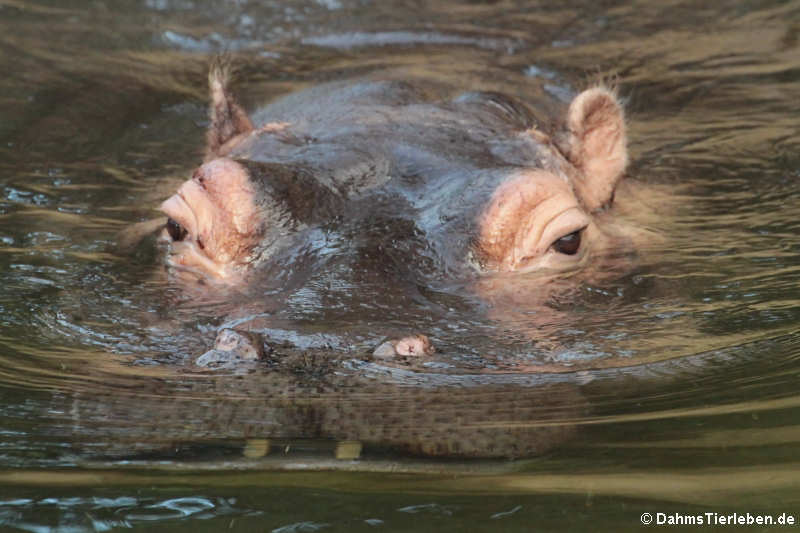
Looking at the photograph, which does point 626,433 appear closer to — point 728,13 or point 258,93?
point 258,93

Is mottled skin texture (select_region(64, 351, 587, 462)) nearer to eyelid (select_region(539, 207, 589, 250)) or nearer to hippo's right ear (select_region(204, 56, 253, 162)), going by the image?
eyelid (select_region(539, 207, 589, 250))

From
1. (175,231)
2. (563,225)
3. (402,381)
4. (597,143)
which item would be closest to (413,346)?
(402,381)

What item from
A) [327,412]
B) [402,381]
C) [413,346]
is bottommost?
[327,412]

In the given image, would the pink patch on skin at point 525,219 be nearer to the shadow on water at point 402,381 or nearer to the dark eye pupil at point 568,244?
the dark eye pupil at point 568,244

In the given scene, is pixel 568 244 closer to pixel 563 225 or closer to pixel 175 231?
pixel 563 225

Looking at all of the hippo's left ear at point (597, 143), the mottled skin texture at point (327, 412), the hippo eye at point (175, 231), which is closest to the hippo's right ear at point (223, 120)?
the hippo eye at point (175, 231)

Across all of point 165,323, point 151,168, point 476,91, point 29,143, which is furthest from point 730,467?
point 29,143
